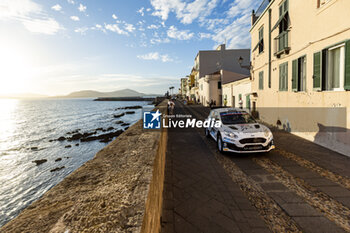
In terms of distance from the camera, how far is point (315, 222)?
3.26m

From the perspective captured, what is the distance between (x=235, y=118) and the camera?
8.36 meters

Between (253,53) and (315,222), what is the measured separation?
1609cm

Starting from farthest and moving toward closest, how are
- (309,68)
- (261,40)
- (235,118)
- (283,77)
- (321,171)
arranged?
(261,40), (283,77), (309,68), (235,118), (321,171)

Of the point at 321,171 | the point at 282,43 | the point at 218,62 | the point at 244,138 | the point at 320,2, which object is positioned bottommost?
the point at 321,171

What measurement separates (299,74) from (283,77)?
171 centimetres

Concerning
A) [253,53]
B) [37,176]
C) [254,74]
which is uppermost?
[253,53]

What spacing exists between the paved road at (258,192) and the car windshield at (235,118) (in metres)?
1.51

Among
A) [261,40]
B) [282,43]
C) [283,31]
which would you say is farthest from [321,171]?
[261,40]

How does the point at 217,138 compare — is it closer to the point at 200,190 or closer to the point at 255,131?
the point at 255,131

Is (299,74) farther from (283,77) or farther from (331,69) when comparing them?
(331,69)

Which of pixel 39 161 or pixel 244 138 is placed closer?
pixel 244 138

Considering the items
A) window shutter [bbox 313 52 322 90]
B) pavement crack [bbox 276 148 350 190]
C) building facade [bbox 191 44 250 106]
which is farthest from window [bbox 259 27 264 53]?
building facade [bbox 191 44 250 106]

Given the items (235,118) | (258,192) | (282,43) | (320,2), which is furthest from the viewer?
(282,43)

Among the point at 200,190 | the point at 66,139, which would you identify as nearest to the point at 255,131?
the point at 200,190
